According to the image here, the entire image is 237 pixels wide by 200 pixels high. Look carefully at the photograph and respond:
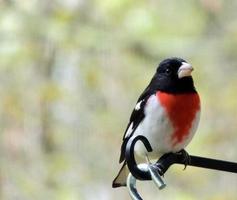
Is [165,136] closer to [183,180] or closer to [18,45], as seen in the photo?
[18,45]

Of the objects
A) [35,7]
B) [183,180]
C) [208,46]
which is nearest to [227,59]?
[208,46]

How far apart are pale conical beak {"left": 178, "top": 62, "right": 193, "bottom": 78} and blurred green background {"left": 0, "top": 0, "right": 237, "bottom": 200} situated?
71.1 inches

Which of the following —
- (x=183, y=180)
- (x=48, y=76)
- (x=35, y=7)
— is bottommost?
(x=183, y=180)

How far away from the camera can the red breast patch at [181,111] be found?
66.4 inches

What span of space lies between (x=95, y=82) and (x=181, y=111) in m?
1.87

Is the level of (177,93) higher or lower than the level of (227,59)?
lower

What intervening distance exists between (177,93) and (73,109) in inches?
79.6

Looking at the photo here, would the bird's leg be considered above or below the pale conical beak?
below

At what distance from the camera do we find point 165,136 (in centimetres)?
169

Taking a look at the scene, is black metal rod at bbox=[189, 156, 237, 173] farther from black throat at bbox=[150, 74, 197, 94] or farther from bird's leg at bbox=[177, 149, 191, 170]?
black throat at bbox=[150, 74, 197, 94]

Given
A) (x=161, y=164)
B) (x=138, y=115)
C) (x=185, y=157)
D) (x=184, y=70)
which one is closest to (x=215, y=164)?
(x=161, y=164)

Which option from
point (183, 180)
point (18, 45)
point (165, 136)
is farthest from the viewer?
point (183, 180)

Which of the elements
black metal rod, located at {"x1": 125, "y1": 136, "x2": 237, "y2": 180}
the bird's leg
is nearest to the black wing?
the bird's leg

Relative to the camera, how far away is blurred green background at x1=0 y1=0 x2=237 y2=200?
3.46m
